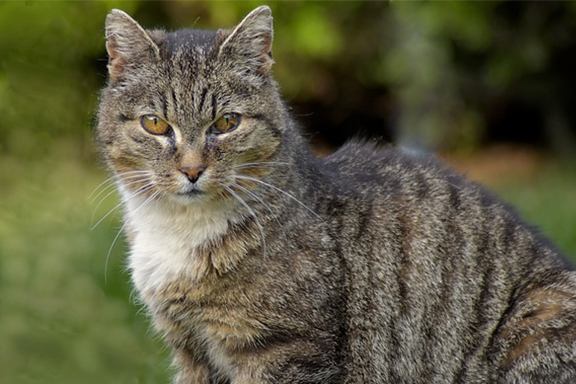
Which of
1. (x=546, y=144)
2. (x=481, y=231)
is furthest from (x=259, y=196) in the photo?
(x=546, y=144)

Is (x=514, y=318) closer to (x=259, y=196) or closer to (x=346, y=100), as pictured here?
(x=259, y=196)

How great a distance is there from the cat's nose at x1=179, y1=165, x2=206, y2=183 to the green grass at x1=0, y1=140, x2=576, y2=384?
0.90 m

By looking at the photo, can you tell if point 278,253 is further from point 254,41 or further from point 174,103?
point 254,41

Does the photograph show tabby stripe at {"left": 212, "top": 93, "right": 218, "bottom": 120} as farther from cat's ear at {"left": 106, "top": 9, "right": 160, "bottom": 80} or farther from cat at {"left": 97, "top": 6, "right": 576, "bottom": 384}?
cat's ear at {"left": 106, "top": 9, "right": 160, "bottom": 80}

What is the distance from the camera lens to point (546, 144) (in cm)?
1105

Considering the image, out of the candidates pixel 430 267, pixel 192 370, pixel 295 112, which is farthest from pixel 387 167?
pixel 295 112

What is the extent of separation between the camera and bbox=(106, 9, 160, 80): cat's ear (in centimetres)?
416

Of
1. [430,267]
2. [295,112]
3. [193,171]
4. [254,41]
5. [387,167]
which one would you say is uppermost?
[254,41]

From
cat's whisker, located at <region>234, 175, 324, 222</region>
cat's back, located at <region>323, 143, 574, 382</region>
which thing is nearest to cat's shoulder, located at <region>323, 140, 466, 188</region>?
cat's back, located at <region>323, 143, 574, 382</region>

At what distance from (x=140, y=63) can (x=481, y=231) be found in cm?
173

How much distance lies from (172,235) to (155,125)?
50 cm

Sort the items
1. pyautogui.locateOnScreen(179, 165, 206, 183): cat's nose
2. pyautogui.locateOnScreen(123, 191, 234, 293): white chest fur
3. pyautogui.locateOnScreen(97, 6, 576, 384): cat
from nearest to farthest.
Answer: pyautogui.locateOnScreen(179, 165, 206, 183): cat's nose
pyautogui.locateOnScreen(97, 6, 576, 384): cat
pyautogui.locateOnScreen(123, 191, 234, 293): white chest fur

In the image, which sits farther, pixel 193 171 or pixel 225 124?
pixel 225 124

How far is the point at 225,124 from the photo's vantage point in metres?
4.12
